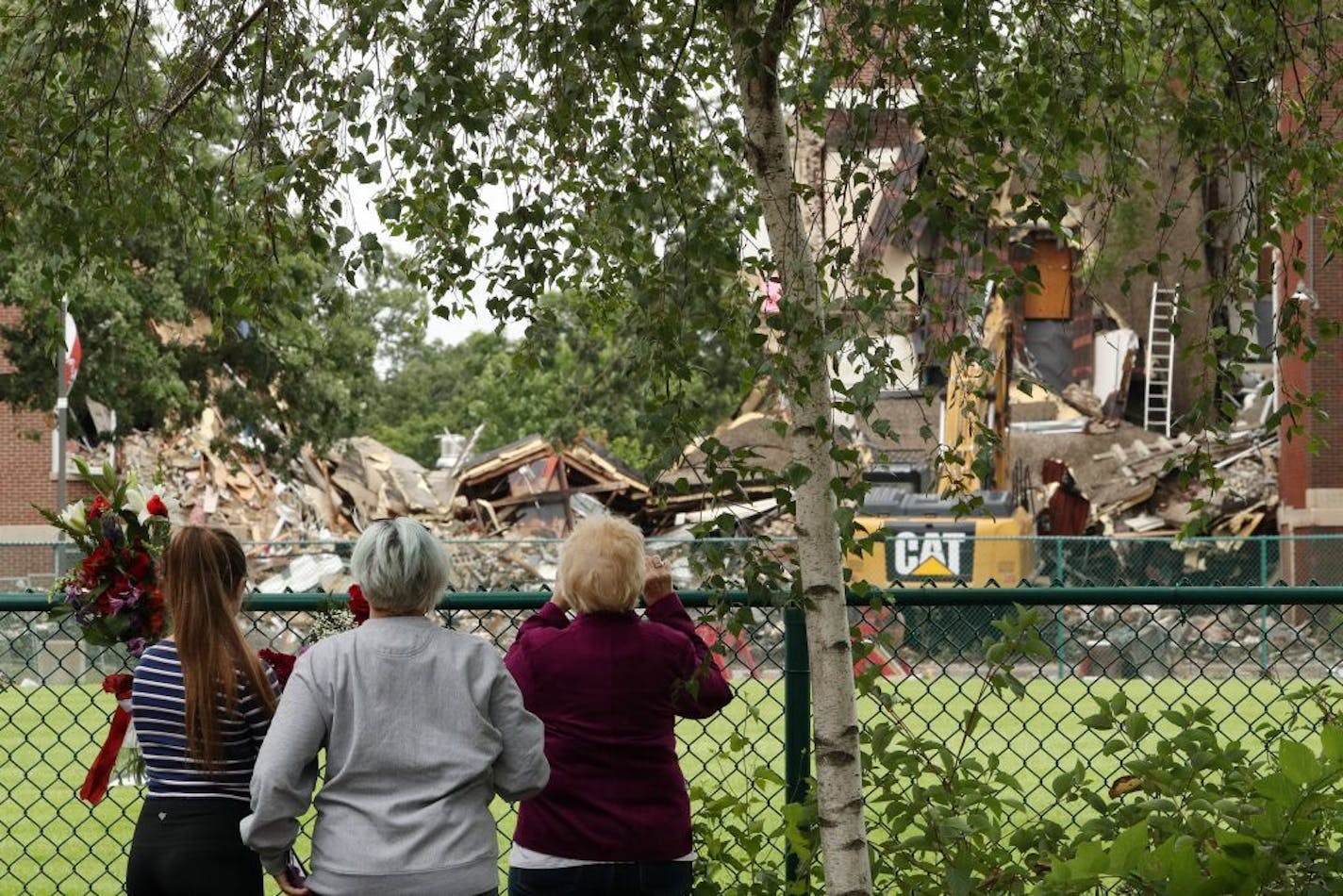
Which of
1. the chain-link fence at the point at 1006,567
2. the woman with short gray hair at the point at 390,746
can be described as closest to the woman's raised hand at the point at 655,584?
the woman with short gray hair at the point at 390,746

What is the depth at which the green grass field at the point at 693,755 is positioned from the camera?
21.0 ft

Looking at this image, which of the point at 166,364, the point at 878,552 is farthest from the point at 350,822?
the point at 166,364

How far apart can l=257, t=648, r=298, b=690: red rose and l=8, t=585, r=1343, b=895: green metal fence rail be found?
53 centimetres

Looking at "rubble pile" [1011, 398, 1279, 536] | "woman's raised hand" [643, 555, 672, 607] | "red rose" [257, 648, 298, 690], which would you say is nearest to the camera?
"red rose" [257, 648, 298, 690]

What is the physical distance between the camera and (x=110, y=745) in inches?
157

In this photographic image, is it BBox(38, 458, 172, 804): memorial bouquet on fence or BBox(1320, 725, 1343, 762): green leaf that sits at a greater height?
BBox(38, 458, 172, 804): memorial bouquet on fence

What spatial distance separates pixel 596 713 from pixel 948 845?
3.26 feet

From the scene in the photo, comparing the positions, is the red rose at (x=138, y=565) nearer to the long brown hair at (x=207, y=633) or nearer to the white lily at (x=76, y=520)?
the white lily at (x=76, y=520)

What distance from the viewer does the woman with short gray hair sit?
3473 millimetres

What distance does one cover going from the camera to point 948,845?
4.22 meters

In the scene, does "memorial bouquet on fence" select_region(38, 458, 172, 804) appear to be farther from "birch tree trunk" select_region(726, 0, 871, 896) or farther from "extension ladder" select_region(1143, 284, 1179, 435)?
"extension ladder" select_region(1143, 284, 1179, 435)

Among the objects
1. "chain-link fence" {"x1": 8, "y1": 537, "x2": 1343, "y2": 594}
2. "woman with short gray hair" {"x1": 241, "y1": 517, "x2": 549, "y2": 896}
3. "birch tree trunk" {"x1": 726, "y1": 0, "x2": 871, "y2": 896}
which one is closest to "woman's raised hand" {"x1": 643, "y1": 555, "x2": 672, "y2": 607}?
"birch tree trunk" {"x1": 726, "y1": 0, "x2": 871, "y2": 896}

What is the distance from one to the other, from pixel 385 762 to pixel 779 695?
13338mm

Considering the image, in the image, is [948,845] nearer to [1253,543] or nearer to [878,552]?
[878,552]
